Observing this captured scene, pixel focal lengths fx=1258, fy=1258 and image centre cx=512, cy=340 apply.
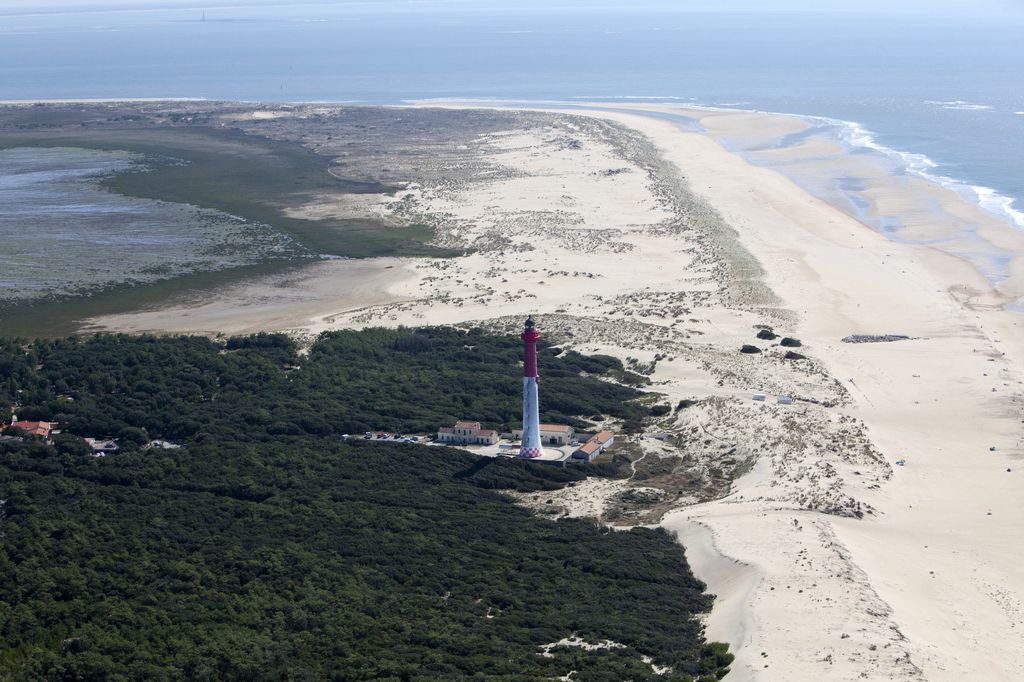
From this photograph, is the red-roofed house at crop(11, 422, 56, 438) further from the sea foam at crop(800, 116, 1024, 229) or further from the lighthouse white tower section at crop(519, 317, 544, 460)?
the sea foam at crop(800, 116, 1024, 229)

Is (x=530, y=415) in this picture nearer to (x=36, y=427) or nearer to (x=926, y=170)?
(x=36, y=427)

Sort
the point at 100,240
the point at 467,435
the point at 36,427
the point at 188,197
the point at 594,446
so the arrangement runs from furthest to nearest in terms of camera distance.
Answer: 1. the point at 188,197
2. the point at 100,240
3. the point at 36,427
4. the point at 467,435
5. the point at 594,446

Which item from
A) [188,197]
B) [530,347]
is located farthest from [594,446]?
[188,197]

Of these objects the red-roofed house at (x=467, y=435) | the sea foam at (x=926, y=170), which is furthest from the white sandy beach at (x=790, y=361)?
the red-roofed house at (x=467, y=435)

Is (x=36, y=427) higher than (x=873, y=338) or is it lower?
lower

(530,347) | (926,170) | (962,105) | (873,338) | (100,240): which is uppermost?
(962,105)

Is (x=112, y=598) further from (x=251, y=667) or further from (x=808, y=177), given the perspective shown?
(x=808, y=177)
